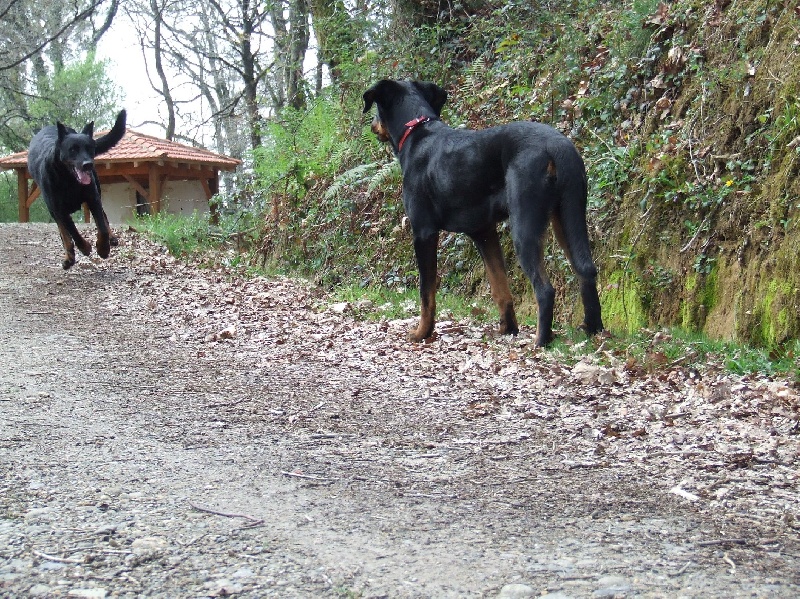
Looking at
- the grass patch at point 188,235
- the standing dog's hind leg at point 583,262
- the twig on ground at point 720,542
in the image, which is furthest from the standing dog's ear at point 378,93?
the grass patch at point 188,235

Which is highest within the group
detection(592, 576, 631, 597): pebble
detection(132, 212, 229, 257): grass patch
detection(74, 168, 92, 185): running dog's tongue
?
detection(74, 168, 92, 185): running dog's tongue

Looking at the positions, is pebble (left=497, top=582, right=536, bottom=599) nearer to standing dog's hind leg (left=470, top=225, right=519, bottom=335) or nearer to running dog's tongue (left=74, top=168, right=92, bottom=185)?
standing dog's hind leg (left=470, top=225, right=519, bottom=335)

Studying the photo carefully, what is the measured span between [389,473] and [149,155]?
2628 cm

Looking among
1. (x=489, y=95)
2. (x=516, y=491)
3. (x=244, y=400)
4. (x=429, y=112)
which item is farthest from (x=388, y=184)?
(x=516, y=491)

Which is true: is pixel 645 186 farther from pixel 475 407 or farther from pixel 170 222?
pixel 170 222

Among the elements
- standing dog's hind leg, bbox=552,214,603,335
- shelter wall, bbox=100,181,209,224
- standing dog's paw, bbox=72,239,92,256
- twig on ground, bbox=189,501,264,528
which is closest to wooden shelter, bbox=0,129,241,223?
shelter wall, bbox=100,181,209,224

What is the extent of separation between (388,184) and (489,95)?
5.71 feet

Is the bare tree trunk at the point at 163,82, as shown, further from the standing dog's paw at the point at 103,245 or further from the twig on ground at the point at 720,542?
the twig on ground at the point at 720,542

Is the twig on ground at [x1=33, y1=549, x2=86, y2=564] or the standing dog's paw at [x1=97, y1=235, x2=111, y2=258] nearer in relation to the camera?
the twig on ground at [x1=33, y1=549, x2=86, y2=564]

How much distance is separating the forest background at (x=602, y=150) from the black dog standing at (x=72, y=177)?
2.45 m

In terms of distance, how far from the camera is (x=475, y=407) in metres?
4.76

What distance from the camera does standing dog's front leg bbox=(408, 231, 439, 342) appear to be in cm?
684

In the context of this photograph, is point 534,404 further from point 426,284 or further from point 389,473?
point 426,284

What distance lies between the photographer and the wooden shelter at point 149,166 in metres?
28.2
